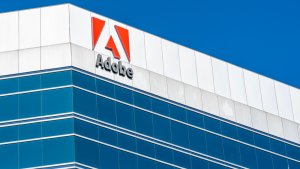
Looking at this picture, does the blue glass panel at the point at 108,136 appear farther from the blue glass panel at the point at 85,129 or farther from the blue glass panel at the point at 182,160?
the blue glass panel at the point at 182,160

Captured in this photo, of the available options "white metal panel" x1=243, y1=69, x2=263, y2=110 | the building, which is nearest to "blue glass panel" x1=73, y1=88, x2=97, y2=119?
the building

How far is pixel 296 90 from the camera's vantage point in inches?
2672

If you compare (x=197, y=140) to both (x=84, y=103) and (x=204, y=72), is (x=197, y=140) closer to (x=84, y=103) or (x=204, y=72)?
(x=204, y=72)

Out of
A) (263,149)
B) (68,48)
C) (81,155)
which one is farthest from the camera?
(263,149)

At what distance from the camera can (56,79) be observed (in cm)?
5312

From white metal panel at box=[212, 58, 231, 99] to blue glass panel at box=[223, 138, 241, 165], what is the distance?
4.02 metres

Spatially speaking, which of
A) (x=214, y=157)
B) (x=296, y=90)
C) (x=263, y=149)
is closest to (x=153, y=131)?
(x=214, y=157)

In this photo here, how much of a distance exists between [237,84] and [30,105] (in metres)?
18.5

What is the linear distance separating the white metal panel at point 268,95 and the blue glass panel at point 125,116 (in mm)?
14476

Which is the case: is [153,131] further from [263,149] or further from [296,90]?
[296,90]

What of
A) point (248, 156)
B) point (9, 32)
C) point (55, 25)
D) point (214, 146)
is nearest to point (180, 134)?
point (214, 146)

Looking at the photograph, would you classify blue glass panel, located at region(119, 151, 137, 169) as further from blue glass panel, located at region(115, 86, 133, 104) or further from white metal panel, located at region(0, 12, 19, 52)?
white metal panel, located at region(0, 12, 19, 52)

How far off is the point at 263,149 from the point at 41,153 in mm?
19767

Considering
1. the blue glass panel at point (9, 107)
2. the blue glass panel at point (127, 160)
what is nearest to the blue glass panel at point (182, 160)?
the blue glass panel at point (127, 160)
